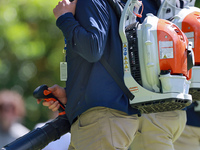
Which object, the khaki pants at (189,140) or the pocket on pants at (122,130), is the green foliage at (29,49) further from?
the pocket on pants at (122,130)

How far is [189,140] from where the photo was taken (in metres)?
4.22

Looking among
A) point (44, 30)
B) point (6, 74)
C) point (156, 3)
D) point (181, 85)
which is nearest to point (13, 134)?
point (6, 74)

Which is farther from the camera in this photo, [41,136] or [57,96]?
[57,96]

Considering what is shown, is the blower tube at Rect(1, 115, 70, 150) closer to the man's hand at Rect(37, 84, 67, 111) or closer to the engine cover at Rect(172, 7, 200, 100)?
the man's hand at Rect(37, 84, 67, 111)

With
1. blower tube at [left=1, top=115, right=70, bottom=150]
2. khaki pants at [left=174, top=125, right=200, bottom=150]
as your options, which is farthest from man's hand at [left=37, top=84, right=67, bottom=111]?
khaki pants at [left=174, top=125, right=200, bottom=150]

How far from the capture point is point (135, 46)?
2.65m

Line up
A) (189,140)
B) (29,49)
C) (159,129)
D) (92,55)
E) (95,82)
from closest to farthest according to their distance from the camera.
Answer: (92,55)
(95,82)
(159,129)
(189,140)
(29,49)

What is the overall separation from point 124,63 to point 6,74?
14.0 ft

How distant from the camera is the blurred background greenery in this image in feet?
21.4

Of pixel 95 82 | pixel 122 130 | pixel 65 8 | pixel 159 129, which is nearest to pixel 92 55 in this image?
pixel 95 82

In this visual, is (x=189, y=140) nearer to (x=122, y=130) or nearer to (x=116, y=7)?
(x=122, y=130)

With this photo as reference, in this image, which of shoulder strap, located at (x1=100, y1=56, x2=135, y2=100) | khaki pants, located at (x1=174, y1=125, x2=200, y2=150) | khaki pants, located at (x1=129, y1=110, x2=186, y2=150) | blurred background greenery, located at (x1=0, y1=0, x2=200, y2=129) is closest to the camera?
shoulder strap, located at (x1=100, y1=56, x2=135, y2=100)

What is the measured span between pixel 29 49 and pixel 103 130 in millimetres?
4173

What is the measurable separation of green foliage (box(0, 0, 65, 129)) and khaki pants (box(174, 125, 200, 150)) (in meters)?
3.08
